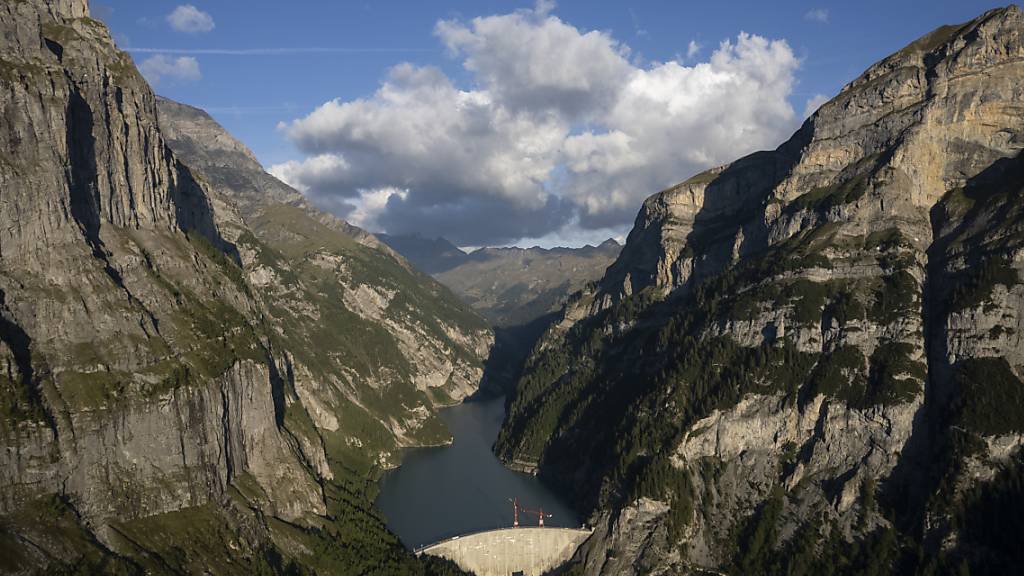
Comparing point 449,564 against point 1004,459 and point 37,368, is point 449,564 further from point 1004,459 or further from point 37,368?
point 1004,459

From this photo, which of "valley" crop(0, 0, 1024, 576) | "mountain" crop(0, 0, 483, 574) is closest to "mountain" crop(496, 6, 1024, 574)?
"valley" crop(0, 0, 1024, 576)

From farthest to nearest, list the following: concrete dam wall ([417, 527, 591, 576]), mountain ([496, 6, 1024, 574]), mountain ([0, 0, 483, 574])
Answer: concrete dam wall ([417, 527, 591, 576]) < mountain ([496, 6, 1024, 574]) < mountain ([0, 0, 483, 574])

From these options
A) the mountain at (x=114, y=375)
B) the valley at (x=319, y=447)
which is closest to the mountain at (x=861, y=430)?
the valley at (x=319, y=447)

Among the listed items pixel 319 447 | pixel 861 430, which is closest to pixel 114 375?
pixel 319 447

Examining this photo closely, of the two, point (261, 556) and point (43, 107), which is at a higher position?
point (43, 107)

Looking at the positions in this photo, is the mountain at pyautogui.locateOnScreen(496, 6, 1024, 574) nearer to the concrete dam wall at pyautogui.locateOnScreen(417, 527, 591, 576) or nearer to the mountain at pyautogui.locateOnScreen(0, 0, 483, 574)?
the concrete dam wall at pyautogui.locateOnScreen(417, 527, 591, 576)

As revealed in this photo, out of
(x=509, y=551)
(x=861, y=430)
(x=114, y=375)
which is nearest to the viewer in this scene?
(x=114, y=375)

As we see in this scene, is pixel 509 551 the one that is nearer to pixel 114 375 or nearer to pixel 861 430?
pixel 861 430

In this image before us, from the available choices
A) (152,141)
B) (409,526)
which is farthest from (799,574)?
(152,141)

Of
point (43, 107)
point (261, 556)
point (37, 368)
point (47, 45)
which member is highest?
point (47, 45)
